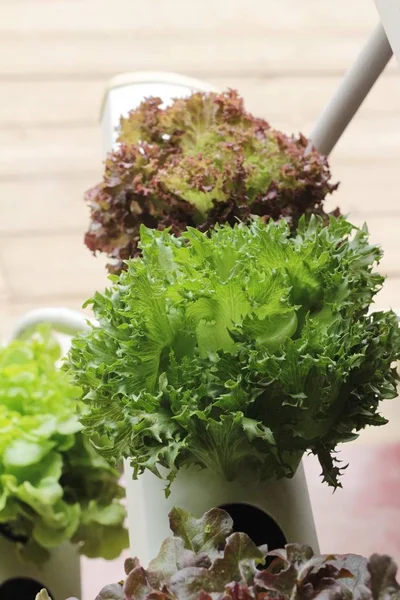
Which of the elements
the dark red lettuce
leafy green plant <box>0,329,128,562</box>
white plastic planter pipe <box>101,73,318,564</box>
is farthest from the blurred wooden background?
the dark red lettuce

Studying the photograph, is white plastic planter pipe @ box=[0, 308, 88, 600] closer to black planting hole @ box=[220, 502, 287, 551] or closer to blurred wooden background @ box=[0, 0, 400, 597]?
black planting hole @ box=[220, 502, 287, 551]

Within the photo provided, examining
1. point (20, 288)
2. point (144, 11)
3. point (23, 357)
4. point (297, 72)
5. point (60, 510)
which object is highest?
point (144, 11)

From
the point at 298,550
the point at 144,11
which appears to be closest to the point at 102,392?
the point at 298,550

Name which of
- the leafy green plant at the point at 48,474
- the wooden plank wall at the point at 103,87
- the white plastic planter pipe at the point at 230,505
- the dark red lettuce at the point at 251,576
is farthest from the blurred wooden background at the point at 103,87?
the dark red lettuce at the point at 251,576

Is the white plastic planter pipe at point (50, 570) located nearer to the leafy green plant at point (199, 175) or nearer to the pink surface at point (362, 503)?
the leafy green plant at point (199, 175)

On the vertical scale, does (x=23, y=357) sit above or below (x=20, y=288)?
below

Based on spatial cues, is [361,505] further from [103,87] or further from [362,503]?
[103,87]

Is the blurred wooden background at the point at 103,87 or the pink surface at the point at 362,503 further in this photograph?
the blurred wooden background at the point at 103,87

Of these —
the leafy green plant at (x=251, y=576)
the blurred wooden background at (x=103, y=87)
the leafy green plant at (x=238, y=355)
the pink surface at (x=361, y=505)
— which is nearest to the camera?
the leafy green plant at (x=251, y=576)

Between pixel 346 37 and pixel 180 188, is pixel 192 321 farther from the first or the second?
pixel 346 37
